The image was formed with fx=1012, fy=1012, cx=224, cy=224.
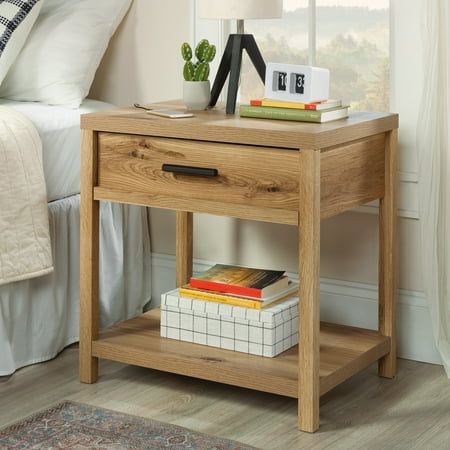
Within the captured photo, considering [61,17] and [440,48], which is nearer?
[440,48]

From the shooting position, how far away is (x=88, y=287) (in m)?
2.53

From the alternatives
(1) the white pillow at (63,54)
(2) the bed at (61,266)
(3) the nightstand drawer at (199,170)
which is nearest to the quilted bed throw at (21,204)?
(2) the bed at (61,266)

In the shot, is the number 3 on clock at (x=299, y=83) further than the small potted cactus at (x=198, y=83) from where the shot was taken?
No

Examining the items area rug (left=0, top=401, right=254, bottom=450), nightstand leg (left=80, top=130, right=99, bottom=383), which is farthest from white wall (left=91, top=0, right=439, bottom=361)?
area rug (left=0, top=401, right=254, bottom=450)

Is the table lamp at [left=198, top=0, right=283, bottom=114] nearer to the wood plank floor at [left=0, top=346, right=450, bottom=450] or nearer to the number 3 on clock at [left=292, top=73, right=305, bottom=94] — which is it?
the number 3 on clock at [left=292, top=73, right=305, bottom=94]

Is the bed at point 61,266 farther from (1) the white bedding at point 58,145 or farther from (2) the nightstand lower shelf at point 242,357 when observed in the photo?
(2) the nightstand lower shelf at point 242,357

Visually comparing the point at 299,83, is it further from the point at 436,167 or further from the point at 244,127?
the point at 436,167

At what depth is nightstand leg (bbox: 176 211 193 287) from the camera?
9.21ft

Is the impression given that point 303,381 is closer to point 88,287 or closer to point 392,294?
point 392,294

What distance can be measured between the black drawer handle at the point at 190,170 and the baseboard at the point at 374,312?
2.21ft

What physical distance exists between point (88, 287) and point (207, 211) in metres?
0.42

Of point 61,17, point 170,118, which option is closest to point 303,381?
point 170,118

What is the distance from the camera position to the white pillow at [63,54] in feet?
9.45

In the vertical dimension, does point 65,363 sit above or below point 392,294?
below
